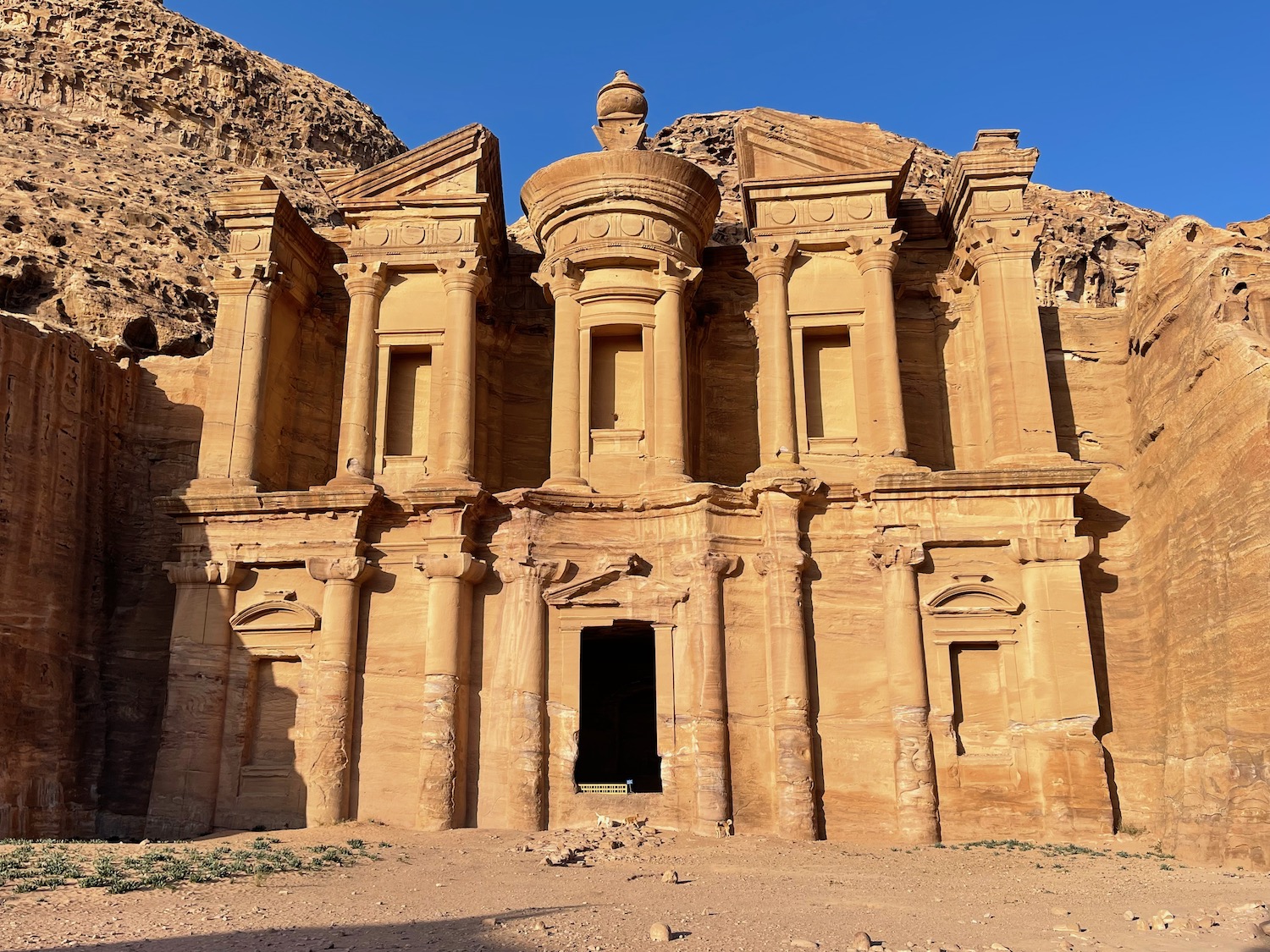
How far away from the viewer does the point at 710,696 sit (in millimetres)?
17266

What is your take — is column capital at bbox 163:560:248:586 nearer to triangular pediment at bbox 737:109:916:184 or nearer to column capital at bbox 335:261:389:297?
column capital at bbox 335:261:389:297

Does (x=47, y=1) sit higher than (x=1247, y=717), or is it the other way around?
(x=47, y=1)

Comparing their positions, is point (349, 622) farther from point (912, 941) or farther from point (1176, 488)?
point (1176, 488)

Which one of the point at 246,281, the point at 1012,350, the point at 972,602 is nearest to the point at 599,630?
the point at 972,602

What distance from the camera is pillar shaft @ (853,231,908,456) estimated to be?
62.2ft

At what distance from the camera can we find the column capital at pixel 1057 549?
17734mm

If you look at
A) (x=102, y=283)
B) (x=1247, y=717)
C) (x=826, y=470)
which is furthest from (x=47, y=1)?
(x=1247, y=717)

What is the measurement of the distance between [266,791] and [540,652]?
4.75m

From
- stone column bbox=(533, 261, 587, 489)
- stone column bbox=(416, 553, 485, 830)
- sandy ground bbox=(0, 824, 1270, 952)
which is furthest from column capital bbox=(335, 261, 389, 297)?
sandy ground bbox=(0, 824, 1270, 952)

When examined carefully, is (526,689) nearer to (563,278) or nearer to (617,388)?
(617,388)

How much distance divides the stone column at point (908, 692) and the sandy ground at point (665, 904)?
1209 mm

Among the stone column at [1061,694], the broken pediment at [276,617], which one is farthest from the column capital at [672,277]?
the broken pediment at [276,617]

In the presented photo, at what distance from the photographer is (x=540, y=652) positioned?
17.9 meters

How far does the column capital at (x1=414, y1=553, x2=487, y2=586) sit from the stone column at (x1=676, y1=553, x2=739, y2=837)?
128 inches
